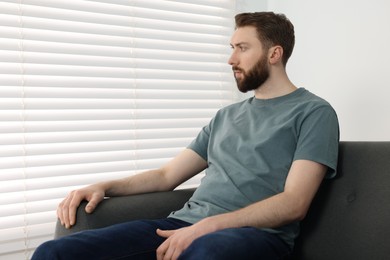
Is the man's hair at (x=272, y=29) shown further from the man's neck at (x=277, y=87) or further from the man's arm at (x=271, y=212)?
the man's arm at (x=271, y=212)

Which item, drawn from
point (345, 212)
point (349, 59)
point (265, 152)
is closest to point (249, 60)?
point (265, 152)

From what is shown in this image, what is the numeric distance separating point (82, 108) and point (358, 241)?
1.31 metres

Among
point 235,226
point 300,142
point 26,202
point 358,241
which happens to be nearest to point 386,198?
point 358,241

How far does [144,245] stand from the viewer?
154cm

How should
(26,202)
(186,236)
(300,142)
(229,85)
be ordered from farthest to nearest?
(229,85), (26,202), (300,142), (186,236)

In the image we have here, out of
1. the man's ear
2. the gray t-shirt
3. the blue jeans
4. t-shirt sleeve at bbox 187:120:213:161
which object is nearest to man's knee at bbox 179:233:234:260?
the blue jeans

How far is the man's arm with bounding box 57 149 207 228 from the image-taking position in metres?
1.63

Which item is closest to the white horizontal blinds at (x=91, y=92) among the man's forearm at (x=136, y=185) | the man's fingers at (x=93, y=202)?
the man's forearm at (x=136, y=185)

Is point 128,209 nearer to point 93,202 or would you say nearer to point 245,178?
point 93,202

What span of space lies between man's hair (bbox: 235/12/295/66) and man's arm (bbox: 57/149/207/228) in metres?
0.53

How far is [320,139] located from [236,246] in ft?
1.54

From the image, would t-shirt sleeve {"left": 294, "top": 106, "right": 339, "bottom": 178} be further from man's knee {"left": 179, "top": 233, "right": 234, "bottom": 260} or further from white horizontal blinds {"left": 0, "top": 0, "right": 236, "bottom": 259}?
white horizontal blinds {"left": 0, "top": 0, "right": 236, "bottom": 259}

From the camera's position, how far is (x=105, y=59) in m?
2.27

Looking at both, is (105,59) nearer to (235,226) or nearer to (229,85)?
(229,85)
